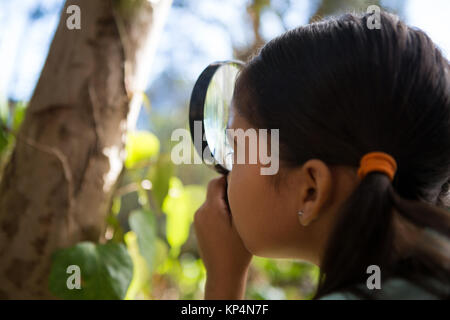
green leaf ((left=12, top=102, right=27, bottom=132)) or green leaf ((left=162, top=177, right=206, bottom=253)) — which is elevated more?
green leaf ((left=12, top=102, right=27, bottom=132))

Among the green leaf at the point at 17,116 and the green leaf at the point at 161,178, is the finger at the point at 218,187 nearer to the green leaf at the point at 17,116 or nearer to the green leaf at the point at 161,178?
the green leaf at the point at 161,178

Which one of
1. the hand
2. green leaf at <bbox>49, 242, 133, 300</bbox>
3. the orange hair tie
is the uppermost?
the orange hair tie

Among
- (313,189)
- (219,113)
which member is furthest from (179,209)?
(313,189)

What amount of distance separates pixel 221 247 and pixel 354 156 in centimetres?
27

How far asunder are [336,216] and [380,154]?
A: 9 centimetres

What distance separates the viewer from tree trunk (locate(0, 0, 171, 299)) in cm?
81

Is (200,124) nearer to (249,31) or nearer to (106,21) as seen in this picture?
(106,21)

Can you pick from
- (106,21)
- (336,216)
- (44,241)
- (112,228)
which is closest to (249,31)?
(106,21)

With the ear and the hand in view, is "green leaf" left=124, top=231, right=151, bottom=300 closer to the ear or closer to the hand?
the hand

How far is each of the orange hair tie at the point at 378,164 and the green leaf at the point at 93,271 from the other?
50 cm

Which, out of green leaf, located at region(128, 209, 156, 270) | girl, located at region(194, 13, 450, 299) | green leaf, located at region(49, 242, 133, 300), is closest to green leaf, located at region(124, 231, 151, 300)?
green leaf, located at region(128, 209, 156, 270)

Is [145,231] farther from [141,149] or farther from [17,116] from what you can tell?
[17,116]

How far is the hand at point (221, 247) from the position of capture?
2.24ft

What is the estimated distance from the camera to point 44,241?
82cm
